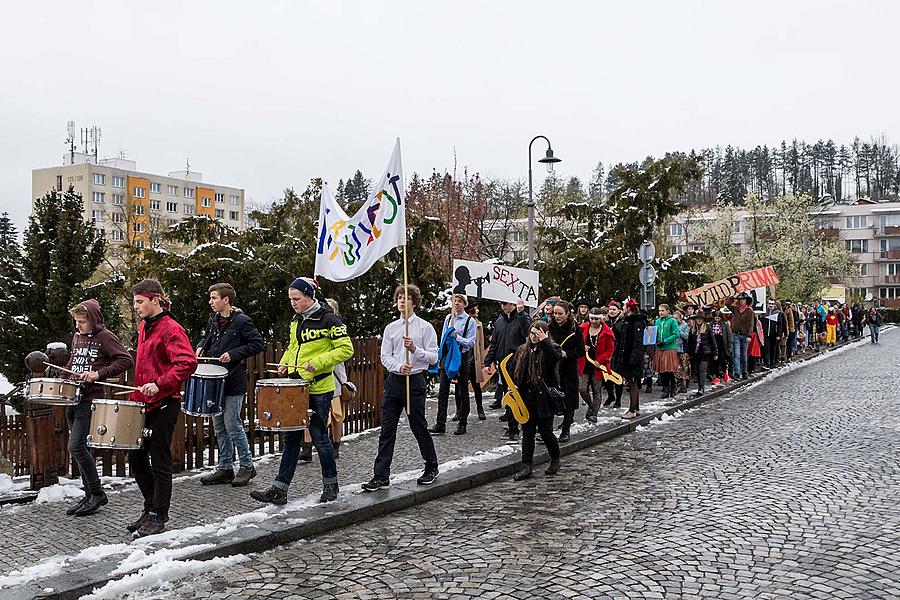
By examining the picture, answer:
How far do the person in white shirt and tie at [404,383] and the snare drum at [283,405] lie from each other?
3.56 feet

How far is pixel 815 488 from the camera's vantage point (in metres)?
8.31

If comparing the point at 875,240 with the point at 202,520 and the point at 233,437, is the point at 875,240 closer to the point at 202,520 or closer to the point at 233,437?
the point at 233,437

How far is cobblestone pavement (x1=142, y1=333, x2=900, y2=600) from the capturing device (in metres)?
5.53

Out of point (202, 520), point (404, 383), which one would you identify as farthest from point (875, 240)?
point (202, 520)

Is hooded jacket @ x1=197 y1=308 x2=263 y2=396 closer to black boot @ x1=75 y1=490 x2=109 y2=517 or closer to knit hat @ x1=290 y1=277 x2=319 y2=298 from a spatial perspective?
knit hat @ x1=290 y1=277 x2=319 y2=298

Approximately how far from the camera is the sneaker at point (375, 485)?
8.05m

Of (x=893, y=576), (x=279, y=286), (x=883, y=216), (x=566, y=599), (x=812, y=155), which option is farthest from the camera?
(x=812, y=155)

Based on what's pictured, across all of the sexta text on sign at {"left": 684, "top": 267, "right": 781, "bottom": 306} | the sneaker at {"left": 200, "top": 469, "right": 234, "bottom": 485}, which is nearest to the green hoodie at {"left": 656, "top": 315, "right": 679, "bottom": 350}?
the sexta text on sign at {"left": 684, "top": 267, "right": 781, "bottom": 306}

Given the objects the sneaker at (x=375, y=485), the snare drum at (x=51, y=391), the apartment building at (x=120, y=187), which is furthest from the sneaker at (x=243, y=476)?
A: the apartment building at (x=120, y=187)

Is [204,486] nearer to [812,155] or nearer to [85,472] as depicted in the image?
[85,472]

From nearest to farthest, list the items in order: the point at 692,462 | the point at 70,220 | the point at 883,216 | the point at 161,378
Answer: the point at 161,378 < the point at 692,462 < the point at 70,220 < the point at 883,216

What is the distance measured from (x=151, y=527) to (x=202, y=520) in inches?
20.7

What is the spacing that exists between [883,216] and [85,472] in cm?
10990

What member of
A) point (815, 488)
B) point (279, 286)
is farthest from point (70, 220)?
point (815, 488)
